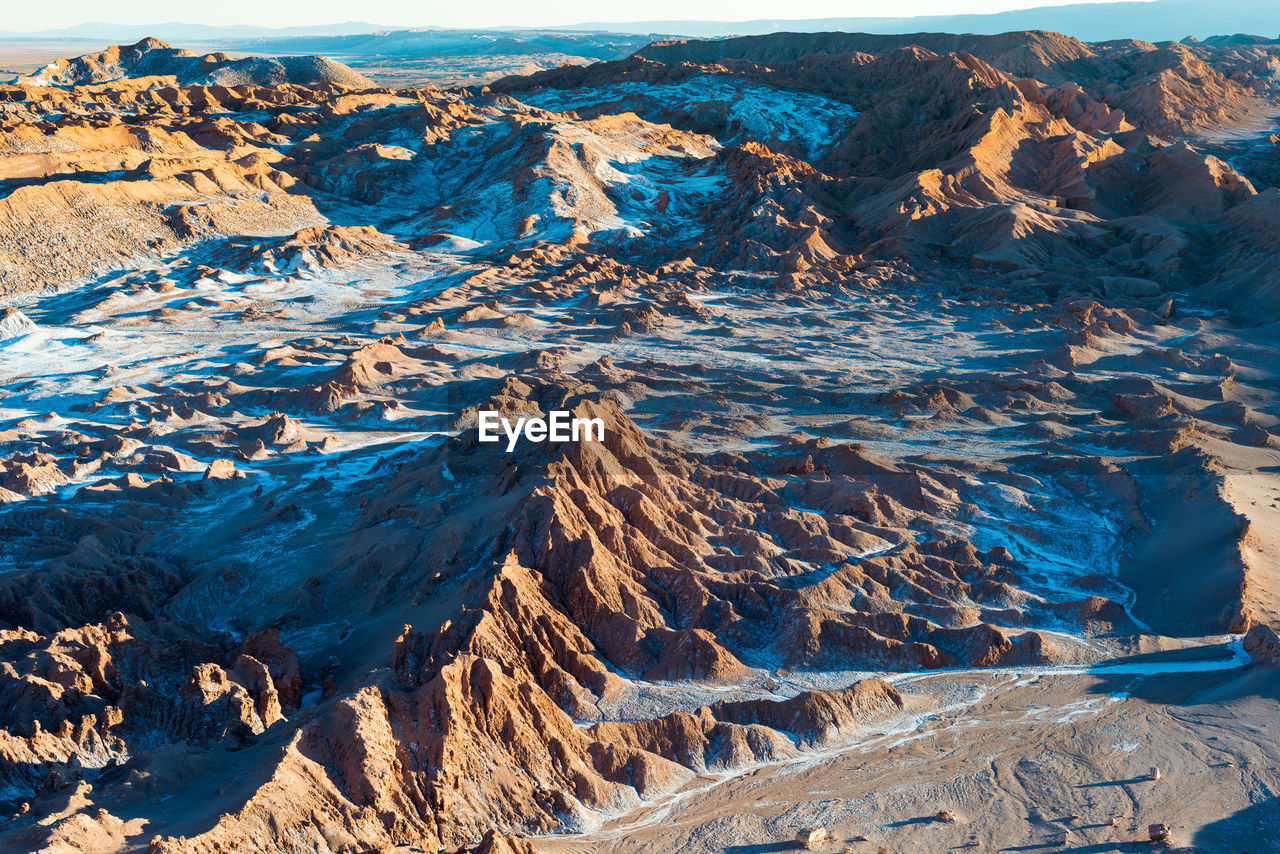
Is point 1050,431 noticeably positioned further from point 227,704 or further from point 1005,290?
point 227,704

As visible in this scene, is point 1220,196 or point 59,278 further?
point 1220,196

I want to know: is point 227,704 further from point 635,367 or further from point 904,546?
point 635,367

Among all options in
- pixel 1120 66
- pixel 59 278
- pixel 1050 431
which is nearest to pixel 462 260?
pixel 59 278

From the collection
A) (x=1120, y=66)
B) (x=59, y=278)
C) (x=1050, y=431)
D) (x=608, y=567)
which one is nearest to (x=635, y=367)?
(x=1050, y=431)

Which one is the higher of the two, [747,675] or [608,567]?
[608,567]

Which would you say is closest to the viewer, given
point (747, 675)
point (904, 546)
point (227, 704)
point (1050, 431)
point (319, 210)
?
point (227, 704)

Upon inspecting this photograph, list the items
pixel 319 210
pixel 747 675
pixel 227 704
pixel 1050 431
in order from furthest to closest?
pixel 319 210 → pixel 1050 431 → pixel 747 675 → pixel 227 704

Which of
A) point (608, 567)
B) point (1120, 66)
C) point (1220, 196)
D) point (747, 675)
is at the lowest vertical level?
point (747, 675)
